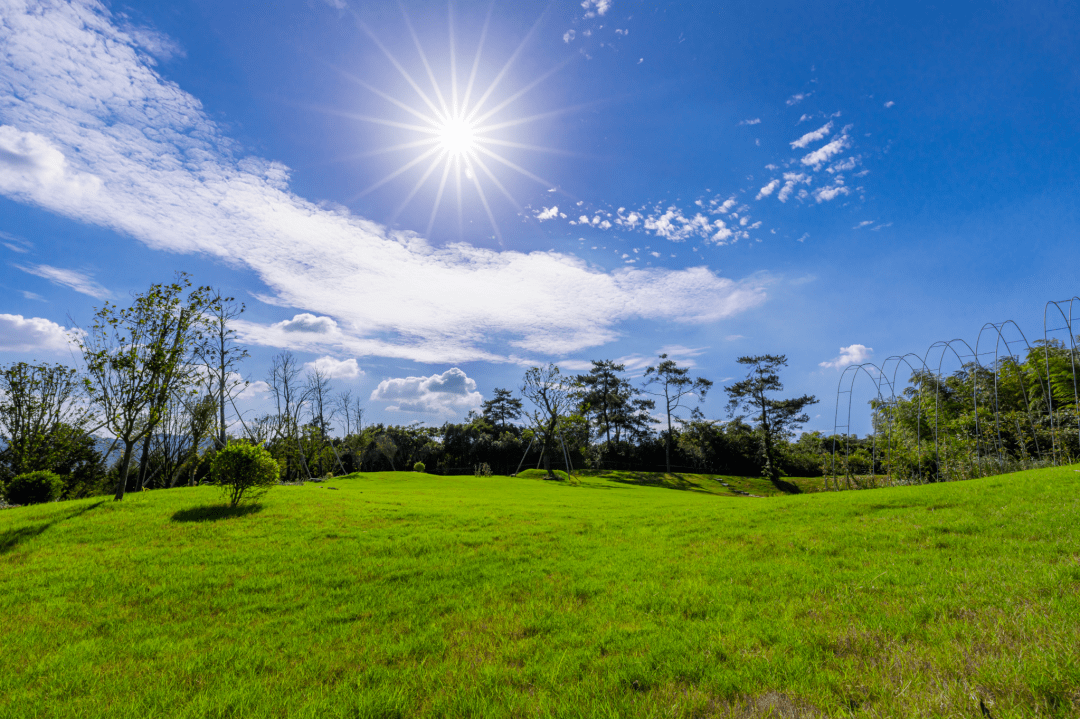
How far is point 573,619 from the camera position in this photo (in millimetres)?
5160

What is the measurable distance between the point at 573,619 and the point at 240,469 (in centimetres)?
1324

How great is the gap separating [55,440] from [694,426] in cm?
5718

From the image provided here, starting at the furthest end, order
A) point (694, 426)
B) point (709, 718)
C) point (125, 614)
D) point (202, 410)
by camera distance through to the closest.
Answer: point (694, 426) → point (202, 410) → point (125, 614) → point (709, 718)

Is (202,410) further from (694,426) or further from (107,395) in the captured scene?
(694,426)

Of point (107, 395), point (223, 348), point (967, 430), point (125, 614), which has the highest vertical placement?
point (223, 348)

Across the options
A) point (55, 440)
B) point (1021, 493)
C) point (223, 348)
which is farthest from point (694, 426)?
point (55, 440)

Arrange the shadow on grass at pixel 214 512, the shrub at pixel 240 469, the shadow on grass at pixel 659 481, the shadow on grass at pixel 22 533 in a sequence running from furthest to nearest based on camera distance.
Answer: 1. the shadow on grass at pixel 659 481
2. the shrub at pixel 240 469
3. the shadow on grass at pixel 214 512
4. the shadow on grass at pixel 22 533

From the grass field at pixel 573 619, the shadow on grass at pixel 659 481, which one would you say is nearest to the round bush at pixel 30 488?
the grass field at pixel 573 619

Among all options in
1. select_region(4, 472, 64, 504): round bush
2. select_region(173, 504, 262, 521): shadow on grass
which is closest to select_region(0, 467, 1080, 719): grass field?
select_region(173, 504, 262, 521): shadow on grass

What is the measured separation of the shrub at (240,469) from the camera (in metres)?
13.8

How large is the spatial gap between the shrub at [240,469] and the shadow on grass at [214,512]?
1.92ft

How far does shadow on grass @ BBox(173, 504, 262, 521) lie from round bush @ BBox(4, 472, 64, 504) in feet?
35.4

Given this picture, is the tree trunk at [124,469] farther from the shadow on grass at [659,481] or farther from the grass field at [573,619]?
the shadow on grass at [659,481]

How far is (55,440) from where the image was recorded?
29.9 meters
